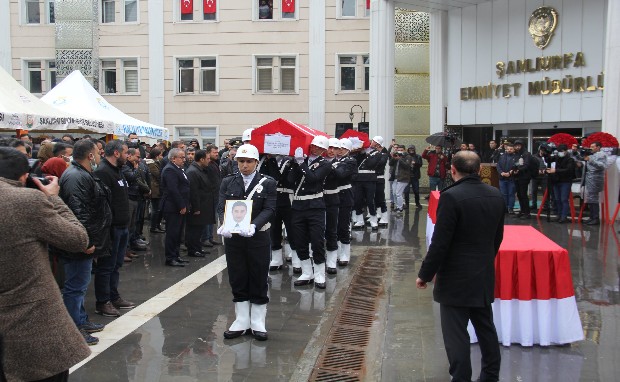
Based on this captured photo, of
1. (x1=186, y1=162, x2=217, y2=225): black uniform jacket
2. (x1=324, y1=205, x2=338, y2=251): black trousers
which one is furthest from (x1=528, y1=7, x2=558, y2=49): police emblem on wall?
(x1=186, y1=162, x2=217, y2=225): black uniform jacket

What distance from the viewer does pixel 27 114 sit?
1209cm

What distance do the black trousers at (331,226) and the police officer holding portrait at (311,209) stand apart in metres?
0.84

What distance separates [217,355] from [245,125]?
20737 millimetres

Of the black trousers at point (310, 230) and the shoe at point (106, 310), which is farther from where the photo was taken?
the black trousers at point (310, 230)

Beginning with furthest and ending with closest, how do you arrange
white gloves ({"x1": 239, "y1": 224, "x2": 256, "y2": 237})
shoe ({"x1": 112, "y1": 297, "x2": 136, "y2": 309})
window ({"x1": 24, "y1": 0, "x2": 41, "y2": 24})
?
window ({"x1": 24, "y1": 0, "x2": 41, "y2": 24}) → shoe ({"x1": 112, "y1": 297, "x2": 136, "y2": 309}) → white gloves ({"x1": 239, "y1": 224, "x2": 256, "y2": 237})

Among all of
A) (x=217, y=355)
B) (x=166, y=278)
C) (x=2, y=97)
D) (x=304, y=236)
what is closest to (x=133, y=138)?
(x=2, y=97)

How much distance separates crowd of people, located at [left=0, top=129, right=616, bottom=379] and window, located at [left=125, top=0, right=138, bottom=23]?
13249 millimetres

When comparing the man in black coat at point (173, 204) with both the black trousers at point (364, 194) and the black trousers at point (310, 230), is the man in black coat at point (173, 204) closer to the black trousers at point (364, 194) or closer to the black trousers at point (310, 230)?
the black trousers at point (310, 230)

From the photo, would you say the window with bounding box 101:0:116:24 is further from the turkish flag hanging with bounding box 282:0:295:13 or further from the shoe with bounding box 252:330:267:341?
the shoe with bounding box 252:330:267:341

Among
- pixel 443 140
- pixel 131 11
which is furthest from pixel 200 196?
pixel 131 11

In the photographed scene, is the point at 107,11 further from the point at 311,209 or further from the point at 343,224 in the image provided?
the point at 311,209

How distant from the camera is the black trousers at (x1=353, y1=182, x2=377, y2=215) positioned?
13.7 metres

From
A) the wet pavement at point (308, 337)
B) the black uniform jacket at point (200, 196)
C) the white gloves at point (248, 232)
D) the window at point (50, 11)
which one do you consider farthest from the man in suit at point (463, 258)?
the window at point (50, 11)

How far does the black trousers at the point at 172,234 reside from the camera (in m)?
10.4
